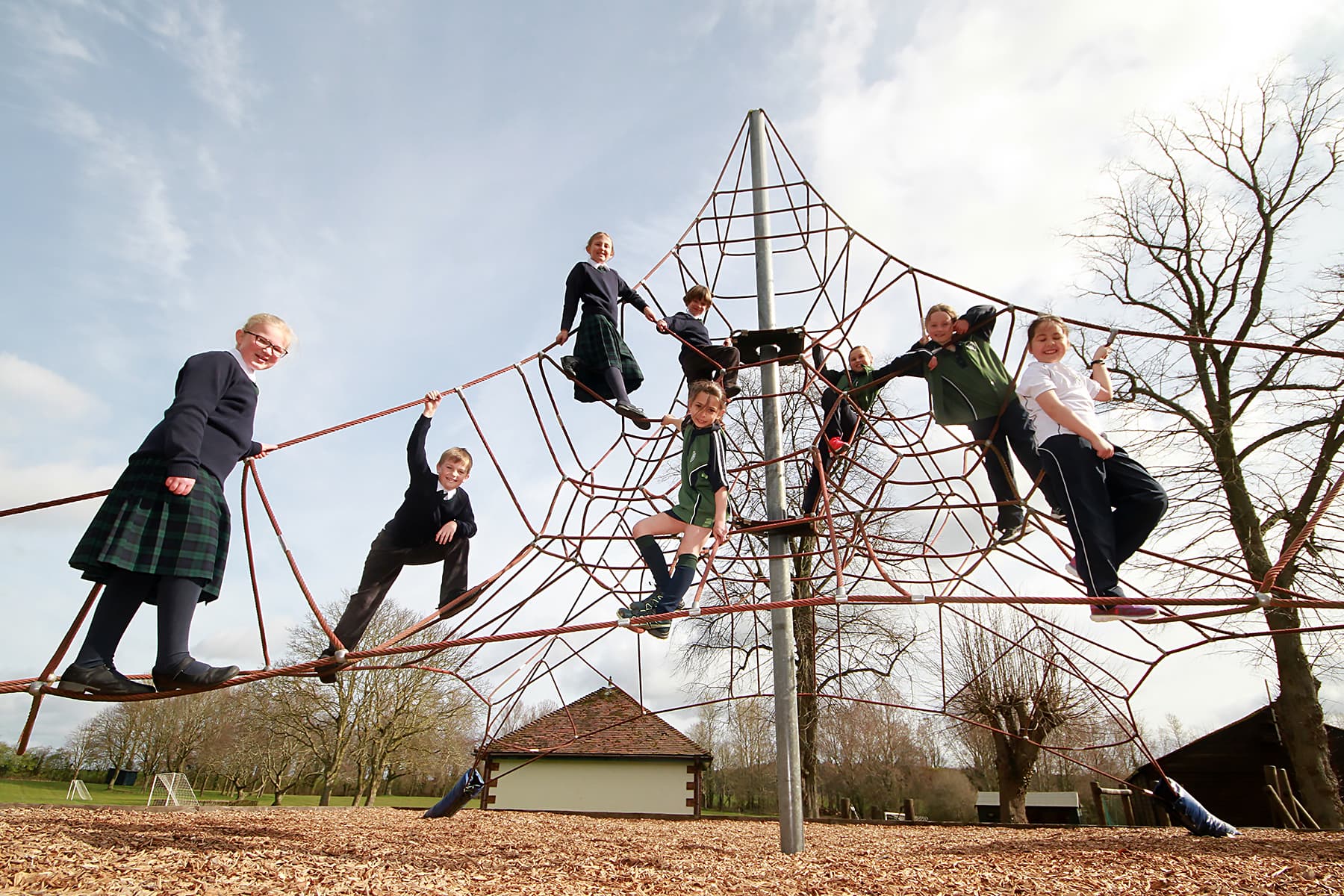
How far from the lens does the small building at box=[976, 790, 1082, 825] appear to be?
26766 millimetres

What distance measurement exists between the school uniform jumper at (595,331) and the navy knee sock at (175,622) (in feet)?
9.92

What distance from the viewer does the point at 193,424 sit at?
3115 millimetres

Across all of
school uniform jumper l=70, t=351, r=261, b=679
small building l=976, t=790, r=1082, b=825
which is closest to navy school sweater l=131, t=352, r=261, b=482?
school uniform jumper l=70, t=351, r=261, b=679

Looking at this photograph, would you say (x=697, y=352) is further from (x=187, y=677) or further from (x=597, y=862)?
(x=187, y=677)

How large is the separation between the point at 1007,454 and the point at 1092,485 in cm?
95

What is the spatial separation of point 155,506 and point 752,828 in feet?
30.2

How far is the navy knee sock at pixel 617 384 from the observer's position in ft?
18.2

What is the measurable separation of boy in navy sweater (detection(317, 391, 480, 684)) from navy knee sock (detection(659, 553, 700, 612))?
125cm

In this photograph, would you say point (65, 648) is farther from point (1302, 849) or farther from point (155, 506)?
point (1302, 849)

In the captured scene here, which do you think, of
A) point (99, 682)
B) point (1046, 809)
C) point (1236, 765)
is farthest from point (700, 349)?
point (1046, 809)

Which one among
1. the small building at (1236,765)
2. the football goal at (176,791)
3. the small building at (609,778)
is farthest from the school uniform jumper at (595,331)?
the small building at (1236,765)

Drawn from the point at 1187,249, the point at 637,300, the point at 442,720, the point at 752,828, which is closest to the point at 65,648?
the point at 637,300

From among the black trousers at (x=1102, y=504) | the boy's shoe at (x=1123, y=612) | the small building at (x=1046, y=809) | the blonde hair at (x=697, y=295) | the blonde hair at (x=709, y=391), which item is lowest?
the small building at (x=1046, y=809)

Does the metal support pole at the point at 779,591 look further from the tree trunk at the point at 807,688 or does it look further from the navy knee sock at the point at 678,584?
the tree trunk at the point at 807,688
